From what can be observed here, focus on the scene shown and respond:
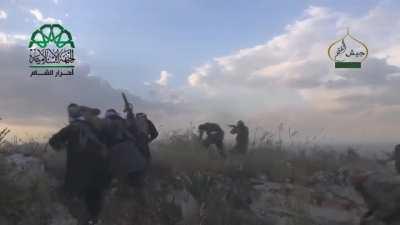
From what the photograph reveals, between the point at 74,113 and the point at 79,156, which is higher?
the point at 74,113

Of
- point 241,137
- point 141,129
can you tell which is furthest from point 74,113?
point 241,137

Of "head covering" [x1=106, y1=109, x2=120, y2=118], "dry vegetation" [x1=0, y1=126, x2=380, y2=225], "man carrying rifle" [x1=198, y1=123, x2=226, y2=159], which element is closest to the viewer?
"dry vegetation" [x1=0, y1=126, x2=380, y2=225]

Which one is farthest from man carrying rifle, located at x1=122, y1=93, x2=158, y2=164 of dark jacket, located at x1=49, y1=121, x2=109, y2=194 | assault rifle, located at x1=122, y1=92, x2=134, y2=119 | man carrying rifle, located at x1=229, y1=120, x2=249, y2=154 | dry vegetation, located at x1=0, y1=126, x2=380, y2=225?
man carrying rifle, located at x1=229, y1=120, x2=249, y2=154

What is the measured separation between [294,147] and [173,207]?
571 centimetres

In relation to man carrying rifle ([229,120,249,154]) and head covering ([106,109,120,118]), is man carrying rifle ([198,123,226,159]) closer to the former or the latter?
man carrying rifle ([229,120,249,154])

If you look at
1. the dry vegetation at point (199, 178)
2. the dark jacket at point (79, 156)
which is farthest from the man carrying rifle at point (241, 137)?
the dark jacket at point (79, 156)

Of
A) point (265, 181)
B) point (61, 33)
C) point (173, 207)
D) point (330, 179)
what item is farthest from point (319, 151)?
point (61, 33)

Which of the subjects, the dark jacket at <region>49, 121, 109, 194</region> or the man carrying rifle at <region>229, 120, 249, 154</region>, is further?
the man carrying rifle at <region>229, 120, 249, 154</region>

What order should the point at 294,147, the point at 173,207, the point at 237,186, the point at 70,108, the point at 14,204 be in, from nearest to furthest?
the point at 14,204 < the point at 70,108 < the point at 173,207 < the point at 237,186 < the point at 294,147

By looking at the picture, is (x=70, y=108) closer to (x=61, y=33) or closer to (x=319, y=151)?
(x=61, y=33)

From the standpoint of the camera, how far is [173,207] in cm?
A: 1158

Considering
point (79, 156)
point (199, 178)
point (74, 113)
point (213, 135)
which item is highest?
point (74, 113)

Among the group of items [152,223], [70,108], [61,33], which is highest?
[61,33]

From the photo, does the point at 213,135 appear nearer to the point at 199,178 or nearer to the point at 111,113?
the point at 199,178
